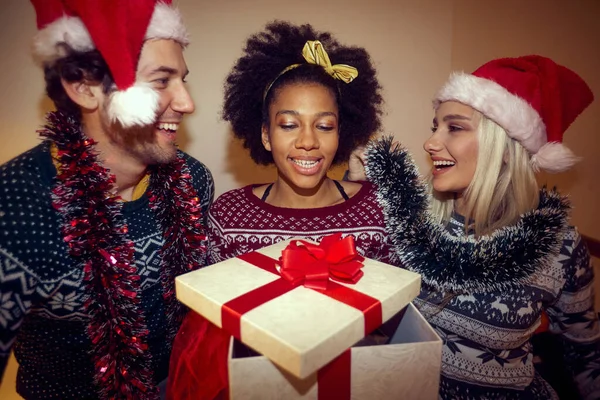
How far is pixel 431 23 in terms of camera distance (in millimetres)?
1962

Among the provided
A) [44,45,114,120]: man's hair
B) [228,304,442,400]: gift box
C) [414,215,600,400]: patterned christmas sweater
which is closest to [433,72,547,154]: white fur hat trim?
[414,215,600,400]: patterned christmas sweater

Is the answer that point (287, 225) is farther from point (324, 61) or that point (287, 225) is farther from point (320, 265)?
point (324, 61)

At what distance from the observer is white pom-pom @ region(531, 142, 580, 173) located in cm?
114

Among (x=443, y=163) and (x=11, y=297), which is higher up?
(x=443, y=163)

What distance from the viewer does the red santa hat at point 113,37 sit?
93 centimetres

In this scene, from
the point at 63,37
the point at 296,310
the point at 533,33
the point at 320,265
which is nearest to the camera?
the point at 296,310

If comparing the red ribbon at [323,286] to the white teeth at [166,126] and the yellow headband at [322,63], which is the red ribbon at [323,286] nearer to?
the white teeth at [166,126]

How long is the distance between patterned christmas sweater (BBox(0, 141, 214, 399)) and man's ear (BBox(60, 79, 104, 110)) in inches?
7.6

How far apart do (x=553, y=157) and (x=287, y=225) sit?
103cm

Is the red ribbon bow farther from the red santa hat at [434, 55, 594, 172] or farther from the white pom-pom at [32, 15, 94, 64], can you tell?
the white pom-pom at [32, 15, 94, 64]

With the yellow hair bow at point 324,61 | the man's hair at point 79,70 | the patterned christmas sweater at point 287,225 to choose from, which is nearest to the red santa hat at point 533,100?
the yellow hair bow at point 324,61

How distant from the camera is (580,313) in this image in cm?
118

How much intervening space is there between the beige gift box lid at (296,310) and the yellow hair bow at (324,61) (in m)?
0.88

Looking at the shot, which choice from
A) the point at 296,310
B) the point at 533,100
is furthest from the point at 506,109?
the point at 296,310
